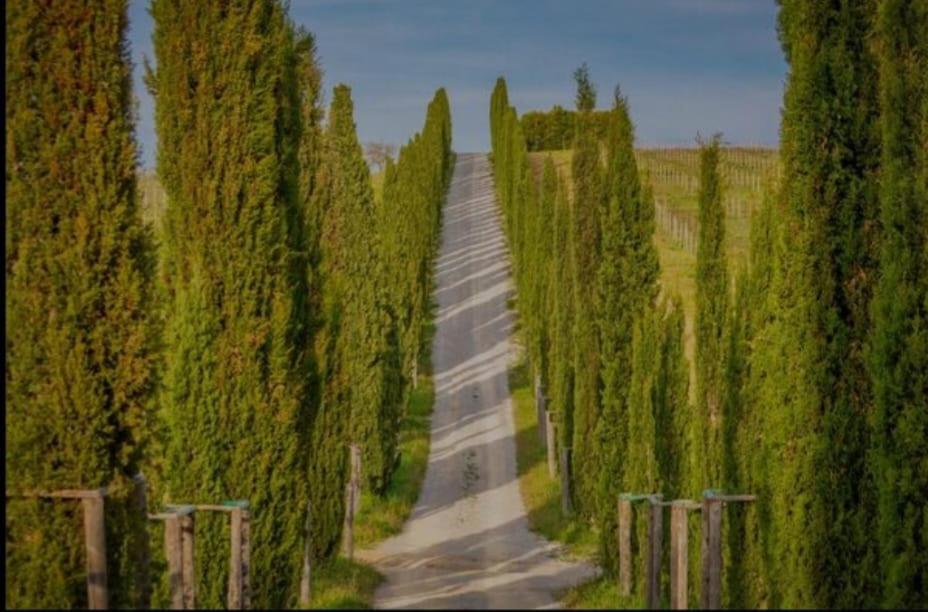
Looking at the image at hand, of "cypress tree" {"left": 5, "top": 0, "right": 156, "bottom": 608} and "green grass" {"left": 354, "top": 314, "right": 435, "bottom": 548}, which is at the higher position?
"cypress tree" {"left": 5, "top": 0, "right": 156, "bottom": 608}

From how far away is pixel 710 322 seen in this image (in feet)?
52.8

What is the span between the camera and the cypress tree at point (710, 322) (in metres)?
14.6

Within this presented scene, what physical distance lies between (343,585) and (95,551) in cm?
707

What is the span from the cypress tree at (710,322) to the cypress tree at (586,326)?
128 inches

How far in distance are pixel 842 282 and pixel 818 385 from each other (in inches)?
39.7

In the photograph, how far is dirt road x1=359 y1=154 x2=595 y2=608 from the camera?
611 inches

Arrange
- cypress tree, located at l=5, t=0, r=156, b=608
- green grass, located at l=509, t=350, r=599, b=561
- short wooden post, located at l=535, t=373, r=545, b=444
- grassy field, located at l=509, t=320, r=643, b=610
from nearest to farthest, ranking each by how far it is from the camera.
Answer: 1. cypress tree, located at l=5, t=0, r=156, b=608
2. grassy field, located at l=509, t=320, r=643, b=610
3. green grass, located at l=509, t=350, r=599, b=561
4. short wooden post, located at l=535, t=373, r=545, b=444

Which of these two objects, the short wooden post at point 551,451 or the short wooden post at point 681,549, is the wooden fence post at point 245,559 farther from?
the short wooden post at point 551,451

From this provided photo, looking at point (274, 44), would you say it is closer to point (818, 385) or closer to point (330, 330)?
point (330, 330)

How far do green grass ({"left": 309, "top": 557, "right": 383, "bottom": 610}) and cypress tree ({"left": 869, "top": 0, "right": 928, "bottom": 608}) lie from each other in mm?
5193

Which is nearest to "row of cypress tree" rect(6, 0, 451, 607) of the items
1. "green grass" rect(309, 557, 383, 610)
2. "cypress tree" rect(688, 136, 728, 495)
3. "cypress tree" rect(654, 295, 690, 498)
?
"green grass" rect(309, 557, 383, 610)

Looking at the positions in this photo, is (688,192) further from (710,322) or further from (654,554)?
(654,554)

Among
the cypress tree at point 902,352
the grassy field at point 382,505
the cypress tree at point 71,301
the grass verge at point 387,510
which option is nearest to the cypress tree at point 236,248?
the grassy field at point 382,505

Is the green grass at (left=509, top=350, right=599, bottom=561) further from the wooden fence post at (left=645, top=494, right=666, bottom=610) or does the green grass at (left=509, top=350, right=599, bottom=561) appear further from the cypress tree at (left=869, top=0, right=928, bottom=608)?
the cypress tree at (left=869, top=0, right=928, bottom=608)
